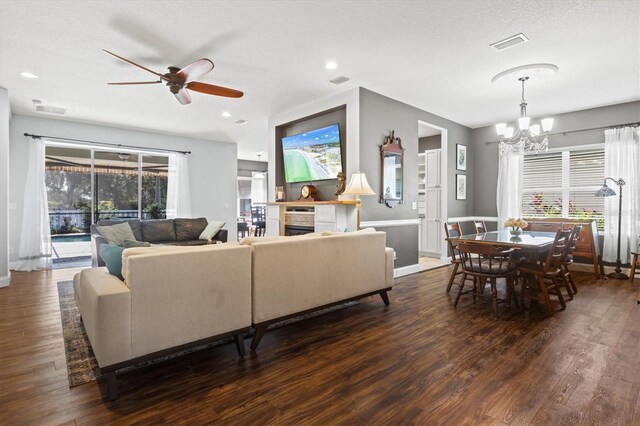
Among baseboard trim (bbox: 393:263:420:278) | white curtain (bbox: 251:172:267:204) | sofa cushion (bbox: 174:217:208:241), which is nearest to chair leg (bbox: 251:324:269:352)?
baseboard trim (bbox: 393:263:420:278)

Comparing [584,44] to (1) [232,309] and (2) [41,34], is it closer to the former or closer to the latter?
(1) [232,309]

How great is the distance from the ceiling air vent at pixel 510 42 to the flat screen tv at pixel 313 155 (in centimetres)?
237

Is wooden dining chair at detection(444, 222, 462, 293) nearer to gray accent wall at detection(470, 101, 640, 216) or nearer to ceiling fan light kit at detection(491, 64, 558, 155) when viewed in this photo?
ceiling fan light kit at detection(491, 64, 558, 155)

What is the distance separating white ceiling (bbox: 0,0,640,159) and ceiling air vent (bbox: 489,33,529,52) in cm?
8

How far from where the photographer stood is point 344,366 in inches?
93.7

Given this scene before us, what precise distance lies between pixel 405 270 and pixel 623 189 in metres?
3.81

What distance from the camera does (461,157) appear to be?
7031 millimetres

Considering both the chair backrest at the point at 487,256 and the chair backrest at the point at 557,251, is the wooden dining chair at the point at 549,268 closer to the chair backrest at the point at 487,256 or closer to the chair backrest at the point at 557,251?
the chair backrest at the point at 557,251

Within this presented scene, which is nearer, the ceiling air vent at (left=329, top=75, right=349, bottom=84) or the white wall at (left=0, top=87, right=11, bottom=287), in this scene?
the ceiling air vent at (left=329, top=75, right=349, bottom=84)

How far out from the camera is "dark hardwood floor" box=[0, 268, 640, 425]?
72.5 inches

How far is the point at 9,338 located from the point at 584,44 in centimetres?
619

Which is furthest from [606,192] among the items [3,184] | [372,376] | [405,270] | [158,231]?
[3,184]

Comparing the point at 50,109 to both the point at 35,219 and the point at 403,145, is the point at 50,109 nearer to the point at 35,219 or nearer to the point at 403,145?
the point at 35,219

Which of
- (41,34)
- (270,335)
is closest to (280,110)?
(41,34)
